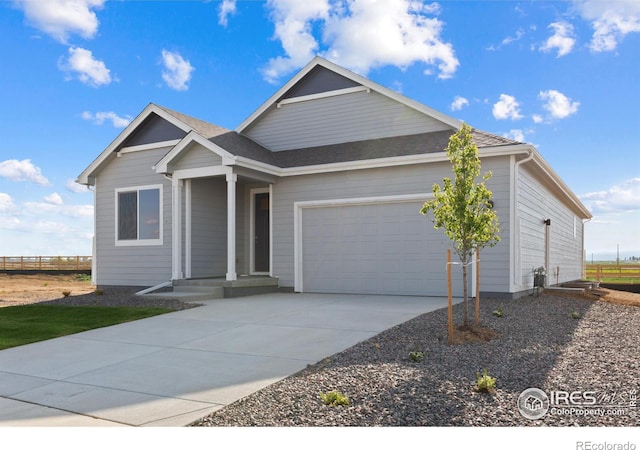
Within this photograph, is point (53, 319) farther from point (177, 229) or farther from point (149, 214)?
point (149, 214)

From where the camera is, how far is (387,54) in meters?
12.1

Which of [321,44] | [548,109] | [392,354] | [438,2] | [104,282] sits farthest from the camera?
[104,282]

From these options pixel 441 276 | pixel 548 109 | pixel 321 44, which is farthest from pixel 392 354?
pixel 321 44

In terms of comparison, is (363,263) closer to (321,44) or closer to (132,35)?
(321,44)

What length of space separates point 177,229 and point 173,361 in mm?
7573

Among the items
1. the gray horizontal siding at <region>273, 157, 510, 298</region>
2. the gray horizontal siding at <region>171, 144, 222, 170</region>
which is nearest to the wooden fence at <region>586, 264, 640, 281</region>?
the gray horizontal siding at <region>273, 157, 510, 298</region>

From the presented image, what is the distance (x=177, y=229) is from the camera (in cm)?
1321

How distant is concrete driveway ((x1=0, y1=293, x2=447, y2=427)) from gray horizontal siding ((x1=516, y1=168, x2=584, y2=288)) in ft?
12.0

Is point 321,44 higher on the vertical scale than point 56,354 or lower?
higher

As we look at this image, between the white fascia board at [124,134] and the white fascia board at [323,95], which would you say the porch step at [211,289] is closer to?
the white fascia board at [124,134]

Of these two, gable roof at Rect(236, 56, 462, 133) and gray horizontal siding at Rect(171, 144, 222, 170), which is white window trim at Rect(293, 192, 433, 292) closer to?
gray horizontal siding at Rect(171, 144, 222, 170)

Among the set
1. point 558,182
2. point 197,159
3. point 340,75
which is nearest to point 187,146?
point 197,159

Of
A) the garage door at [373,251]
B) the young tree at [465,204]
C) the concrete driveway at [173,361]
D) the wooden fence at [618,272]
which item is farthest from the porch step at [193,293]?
the wooden fence at [618,272]

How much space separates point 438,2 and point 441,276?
5930 mm
